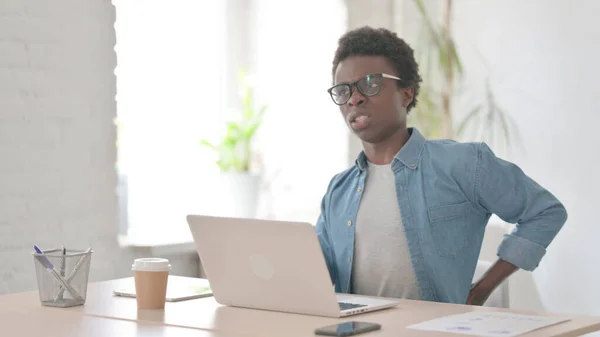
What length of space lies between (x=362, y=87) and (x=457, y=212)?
1.39 feet

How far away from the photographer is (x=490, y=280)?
8.07 feet

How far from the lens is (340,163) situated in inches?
183

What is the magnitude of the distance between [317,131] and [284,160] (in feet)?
0.75

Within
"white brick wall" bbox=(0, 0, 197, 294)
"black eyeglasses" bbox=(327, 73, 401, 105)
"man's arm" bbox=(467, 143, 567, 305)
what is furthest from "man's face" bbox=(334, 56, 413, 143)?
"white brick wall" bbox=(0, 0, 197, 294)

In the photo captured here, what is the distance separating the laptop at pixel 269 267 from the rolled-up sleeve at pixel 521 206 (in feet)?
1.75

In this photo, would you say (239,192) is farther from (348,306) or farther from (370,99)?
(348,306)

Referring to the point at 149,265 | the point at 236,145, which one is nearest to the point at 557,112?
the point at 236,145

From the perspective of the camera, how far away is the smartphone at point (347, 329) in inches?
65.6

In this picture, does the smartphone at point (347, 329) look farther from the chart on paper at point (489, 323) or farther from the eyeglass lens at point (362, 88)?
the eyeglass lens at point (362, 88)

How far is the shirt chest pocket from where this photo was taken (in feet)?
8.02

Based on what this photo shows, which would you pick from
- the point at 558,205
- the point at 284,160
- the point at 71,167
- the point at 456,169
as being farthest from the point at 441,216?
the point at 284,160

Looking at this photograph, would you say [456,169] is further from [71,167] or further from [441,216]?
[71,167]

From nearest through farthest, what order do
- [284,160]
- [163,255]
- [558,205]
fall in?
1. [558,205]
2. [163,255]
3. [284,160]

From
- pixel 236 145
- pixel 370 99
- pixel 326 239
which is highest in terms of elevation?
pixel 370 99
